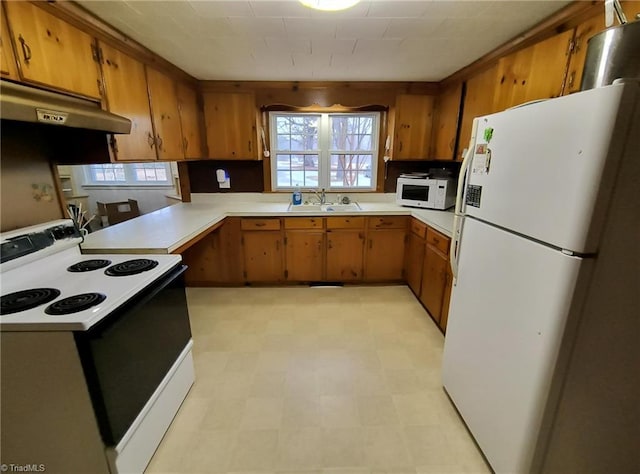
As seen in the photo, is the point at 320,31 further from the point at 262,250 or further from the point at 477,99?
the point at 262,250

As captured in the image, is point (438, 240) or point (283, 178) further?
point (283, 178)

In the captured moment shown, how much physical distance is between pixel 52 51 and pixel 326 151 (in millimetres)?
2526

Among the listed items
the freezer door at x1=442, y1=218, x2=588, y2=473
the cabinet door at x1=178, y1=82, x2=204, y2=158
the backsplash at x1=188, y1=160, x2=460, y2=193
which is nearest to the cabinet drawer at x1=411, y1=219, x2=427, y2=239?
the backsplash at x1=188, y1=160, x2=460, y2=193

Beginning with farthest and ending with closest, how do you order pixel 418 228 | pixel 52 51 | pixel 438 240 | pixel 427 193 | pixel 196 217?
pixel 427 193 → pixel 418 228 → pixel 196 217 → pixel 438 240 → pixel 52 51

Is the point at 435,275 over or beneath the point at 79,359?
beneath

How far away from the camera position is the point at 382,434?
61.4 inches

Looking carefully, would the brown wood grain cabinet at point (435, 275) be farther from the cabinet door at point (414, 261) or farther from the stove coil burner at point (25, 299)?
the stove coil burner at point (25, 299)

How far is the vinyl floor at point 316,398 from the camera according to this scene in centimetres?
143

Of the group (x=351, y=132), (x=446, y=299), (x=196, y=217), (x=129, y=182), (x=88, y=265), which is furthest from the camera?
(x=129, y=182)

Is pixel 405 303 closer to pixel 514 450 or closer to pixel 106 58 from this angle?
pixel 514 450

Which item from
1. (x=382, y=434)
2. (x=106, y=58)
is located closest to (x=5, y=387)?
(x=382, y=434)

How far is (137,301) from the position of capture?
4.31 ft

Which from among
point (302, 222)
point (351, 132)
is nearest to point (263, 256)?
point (302, 222)

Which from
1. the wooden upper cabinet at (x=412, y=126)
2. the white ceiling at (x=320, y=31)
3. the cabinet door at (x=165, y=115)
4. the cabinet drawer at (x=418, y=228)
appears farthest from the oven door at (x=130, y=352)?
the wooden upper cabinet at (x=412, y=126)
